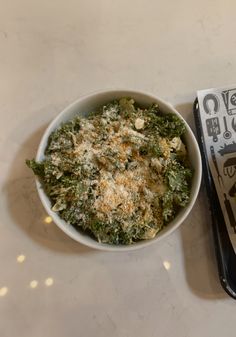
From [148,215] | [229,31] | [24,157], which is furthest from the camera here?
[229,31]

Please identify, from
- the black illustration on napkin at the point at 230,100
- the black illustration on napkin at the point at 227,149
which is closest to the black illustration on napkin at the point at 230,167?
the black illustration on napkin at the point at 227,149

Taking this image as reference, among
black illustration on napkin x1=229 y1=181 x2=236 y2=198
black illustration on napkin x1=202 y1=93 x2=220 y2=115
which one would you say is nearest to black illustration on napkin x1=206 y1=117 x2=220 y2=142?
black illustration on napkin x1=202 y1=93 x2=220 y2=115

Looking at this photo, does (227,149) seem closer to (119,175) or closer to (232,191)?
(232,191)

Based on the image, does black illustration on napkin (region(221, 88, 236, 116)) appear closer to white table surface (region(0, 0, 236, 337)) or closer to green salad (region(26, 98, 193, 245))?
white table surface (region(0, 0, 236, 337))

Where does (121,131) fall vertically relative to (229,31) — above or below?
below

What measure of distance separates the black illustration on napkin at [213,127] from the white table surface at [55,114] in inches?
2.3

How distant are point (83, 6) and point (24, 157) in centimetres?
46

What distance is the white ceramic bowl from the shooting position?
2.55 ft

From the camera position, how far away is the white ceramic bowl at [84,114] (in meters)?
0.78

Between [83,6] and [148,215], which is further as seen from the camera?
[83,6]

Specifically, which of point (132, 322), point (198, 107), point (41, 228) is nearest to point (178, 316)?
point (132, 322)

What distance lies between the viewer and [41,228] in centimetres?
87

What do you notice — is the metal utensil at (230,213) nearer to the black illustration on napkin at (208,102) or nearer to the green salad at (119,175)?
the green salad at (119,175)

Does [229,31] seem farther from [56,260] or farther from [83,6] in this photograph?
[56,260]
